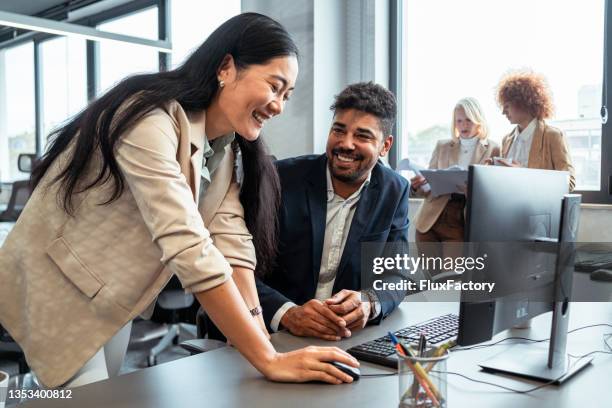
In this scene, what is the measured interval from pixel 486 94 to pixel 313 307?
8.73 ft

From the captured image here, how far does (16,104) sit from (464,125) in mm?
5704

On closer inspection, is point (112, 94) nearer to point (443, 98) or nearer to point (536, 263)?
point (536, 263)

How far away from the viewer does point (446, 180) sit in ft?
9.55

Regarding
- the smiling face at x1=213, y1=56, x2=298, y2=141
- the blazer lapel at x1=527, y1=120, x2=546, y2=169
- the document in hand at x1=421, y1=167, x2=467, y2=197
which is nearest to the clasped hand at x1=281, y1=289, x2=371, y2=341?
the smiling face at x1=213, y1=56, x2=298, y2=141

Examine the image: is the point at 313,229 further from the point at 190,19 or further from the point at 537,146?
the point at 190,19

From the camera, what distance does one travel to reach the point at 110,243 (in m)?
1.10

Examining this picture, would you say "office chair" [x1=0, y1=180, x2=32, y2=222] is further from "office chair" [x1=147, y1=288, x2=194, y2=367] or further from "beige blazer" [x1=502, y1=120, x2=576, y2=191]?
"beige blazer" [x1=502, y1=120, x2=576, y2=191]

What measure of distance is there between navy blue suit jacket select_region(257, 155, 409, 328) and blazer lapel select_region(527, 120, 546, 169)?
143 centimetres

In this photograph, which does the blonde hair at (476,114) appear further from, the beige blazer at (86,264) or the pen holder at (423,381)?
the pen holder at (423,381)

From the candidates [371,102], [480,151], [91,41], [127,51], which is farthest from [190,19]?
[371,102]

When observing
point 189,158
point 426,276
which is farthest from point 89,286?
point 426,276

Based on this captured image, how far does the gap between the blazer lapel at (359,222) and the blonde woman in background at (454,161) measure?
4.43ft

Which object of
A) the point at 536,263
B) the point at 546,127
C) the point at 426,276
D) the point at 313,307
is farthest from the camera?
the point at 546,127

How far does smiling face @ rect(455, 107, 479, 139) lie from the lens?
10.7 feet
